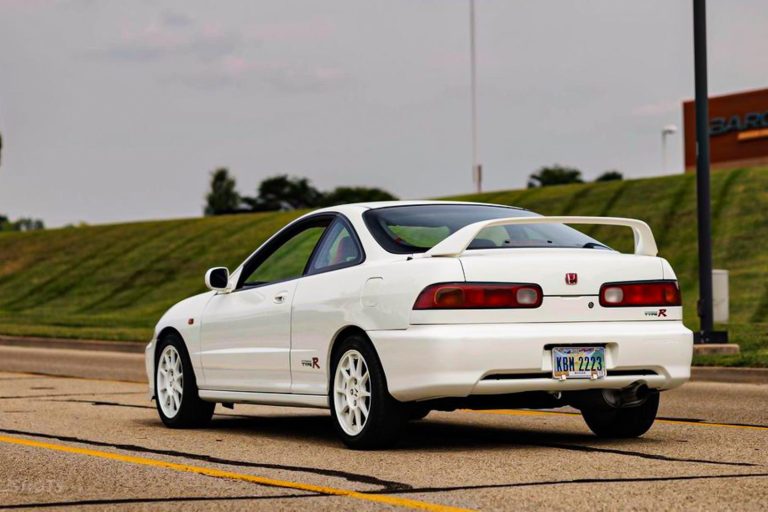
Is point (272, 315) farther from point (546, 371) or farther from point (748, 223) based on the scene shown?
point (748, 223)

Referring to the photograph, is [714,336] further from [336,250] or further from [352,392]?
[352,392]

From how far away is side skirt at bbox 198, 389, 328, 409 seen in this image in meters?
8.62

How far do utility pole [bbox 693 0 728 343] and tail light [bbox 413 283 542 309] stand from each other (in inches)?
400

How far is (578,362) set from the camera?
785 centimetres

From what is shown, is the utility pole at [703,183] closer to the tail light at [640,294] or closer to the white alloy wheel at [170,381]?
the white alloy wheel at [170,381]

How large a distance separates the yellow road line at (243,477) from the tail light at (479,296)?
150 centimetres

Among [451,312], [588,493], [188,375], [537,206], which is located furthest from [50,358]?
[537,206]

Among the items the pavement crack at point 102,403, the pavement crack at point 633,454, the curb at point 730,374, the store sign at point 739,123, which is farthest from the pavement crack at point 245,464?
the store sign at point 739,123

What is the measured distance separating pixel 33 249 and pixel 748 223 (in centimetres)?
3044

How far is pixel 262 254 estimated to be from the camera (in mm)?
9680

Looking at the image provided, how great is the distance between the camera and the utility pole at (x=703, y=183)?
57.2ft

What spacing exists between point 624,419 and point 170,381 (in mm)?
3642

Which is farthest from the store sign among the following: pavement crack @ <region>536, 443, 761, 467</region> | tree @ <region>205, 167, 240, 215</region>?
tree @ <region>205, 167, 240, 215</region>

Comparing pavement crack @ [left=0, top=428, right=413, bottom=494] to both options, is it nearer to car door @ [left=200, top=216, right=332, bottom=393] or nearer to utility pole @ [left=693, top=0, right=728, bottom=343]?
car door @ [left=200, top=216, right=332, bottom=393]
